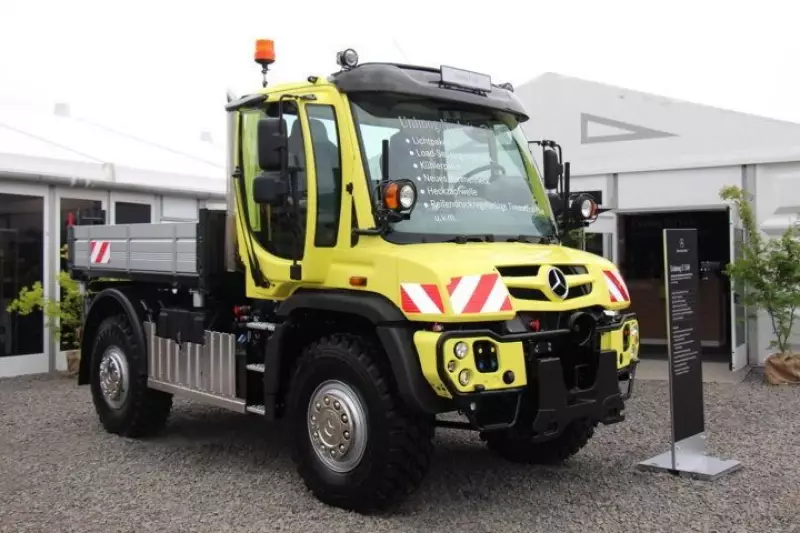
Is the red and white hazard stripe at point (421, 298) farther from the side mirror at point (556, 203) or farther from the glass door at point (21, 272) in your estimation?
the glass door at point (21, 272)

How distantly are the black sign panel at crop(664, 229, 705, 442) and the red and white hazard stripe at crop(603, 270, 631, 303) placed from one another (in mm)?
576

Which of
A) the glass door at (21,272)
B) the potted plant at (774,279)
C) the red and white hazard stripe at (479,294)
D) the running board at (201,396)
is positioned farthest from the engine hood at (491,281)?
the glass door at (21,272)

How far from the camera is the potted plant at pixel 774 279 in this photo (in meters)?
9.84

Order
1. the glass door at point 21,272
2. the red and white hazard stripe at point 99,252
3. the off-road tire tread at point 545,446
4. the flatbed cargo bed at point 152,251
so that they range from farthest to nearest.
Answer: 1. the glass door at point 21,272
2. the red and white hazard stripe at point 99,252
3. the flatbed cargo bed at point 152,251
4. the off-road tire tread at point 545,446

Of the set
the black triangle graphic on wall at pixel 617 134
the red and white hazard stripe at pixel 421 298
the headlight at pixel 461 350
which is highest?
the black triangle graphic on wall at pixel 617 134

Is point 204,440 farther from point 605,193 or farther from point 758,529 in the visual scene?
point 605,193

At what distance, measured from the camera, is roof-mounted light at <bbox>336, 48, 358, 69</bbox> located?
5.27 metres

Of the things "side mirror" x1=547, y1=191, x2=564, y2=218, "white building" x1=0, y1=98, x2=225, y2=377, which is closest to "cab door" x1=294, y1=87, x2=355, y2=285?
"side mirror" x1=547, y1=191, x2=564, y2=218

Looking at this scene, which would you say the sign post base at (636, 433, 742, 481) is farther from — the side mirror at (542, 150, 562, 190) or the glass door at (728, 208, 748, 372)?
the glass door at (728, 208, 748, 372)

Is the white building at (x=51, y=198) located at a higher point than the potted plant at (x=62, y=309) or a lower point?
higher

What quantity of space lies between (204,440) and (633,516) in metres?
3.72

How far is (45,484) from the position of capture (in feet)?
18.8

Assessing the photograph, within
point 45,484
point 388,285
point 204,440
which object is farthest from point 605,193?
point 45,484

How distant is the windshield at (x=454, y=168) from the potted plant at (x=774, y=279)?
5.33m
